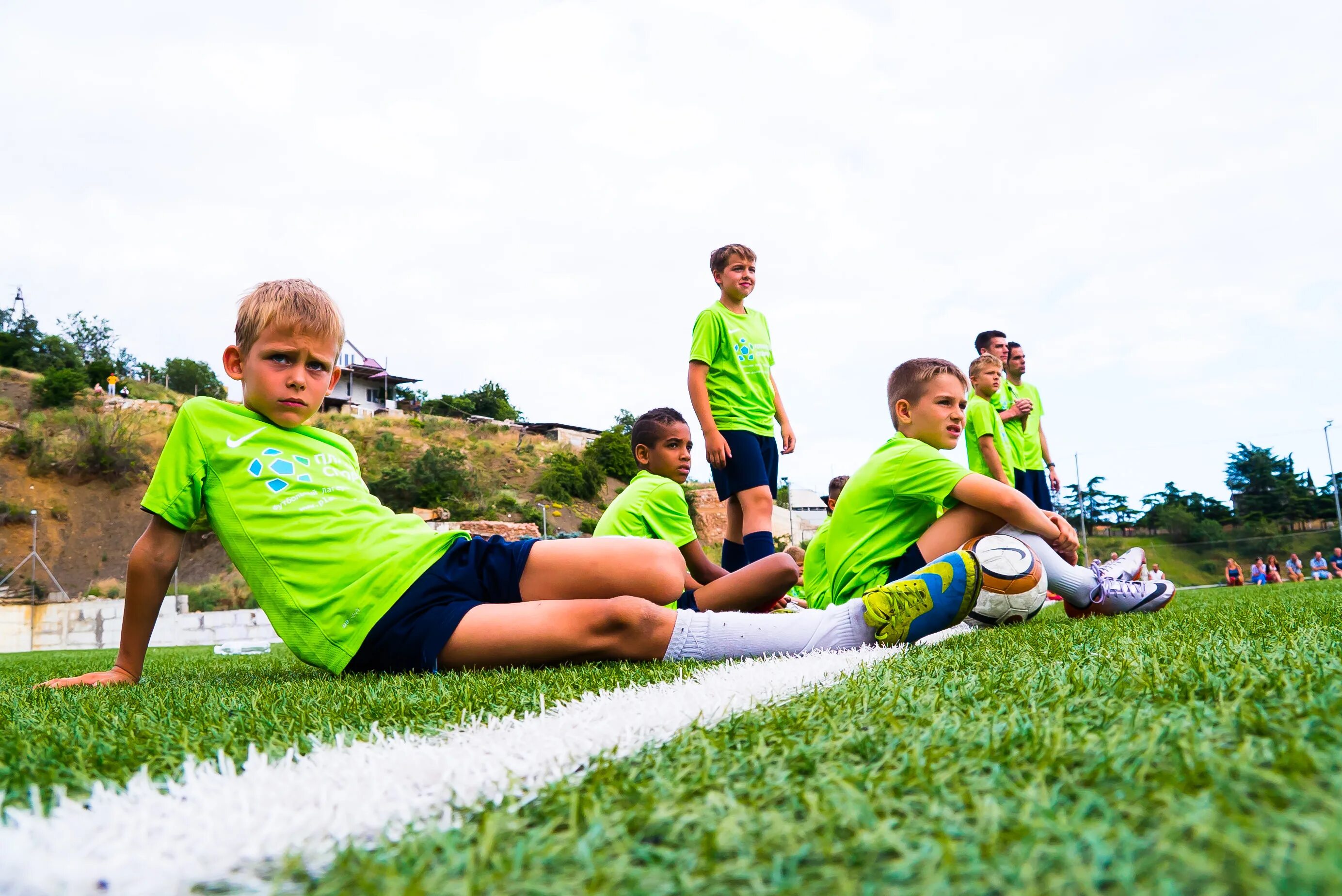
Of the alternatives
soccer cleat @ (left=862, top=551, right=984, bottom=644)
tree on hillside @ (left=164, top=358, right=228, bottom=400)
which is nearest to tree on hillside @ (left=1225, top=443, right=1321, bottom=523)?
soccer cleat @ (left=862, top=551, right=984, bottom=644)

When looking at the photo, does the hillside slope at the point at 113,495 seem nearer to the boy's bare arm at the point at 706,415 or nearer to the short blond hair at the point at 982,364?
the short blond hair at the point at 982,364

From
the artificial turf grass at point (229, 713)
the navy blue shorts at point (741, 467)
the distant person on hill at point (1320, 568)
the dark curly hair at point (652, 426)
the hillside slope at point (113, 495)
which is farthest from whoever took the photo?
the hillside slope at point (113, 495)

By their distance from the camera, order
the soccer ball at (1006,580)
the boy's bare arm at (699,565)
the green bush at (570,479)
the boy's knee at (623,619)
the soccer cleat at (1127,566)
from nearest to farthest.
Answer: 1. the boy's knee at (623,619)
2. the soccer ball at (1006,580)
3. the soccer cleat at (1127,566)
4. the boy's bare arm at (699,565)
5. the green bush at (570,479)

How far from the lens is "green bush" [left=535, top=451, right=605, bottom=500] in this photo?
4359cm

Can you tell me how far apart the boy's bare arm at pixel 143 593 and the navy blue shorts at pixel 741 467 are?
3.32 meters

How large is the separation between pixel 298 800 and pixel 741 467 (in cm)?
460

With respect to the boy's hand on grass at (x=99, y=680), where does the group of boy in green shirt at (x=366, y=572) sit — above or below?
above

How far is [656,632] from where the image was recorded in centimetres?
242

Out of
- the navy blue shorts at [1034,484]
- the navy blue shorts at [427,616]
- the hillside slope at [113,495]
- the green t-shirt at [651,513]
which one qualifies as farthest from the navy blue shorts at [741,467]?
the hillside slope at [113,495]

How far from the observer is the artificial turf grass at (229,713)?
1.17 meters

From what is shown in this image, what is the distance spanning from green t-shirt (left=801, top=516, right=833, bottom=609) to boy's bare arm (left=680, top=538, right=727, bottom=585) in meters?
0.52

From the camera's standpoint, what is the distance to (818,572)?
435cm

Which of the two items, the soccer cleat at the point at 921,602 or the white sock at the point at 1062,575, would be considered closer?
the soccer cleat at the point at 921,602

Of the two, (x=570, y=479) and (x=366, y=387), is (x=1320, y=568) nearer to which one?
(x=570, y=479)
